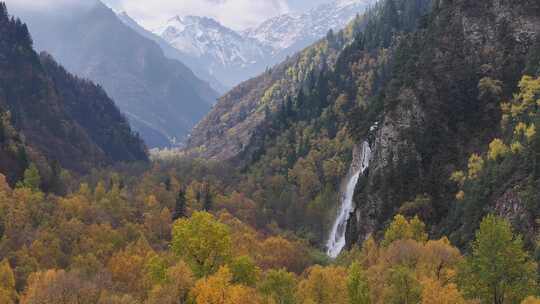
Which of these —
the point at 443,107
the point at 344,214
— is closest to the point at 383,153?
the point at 443,107

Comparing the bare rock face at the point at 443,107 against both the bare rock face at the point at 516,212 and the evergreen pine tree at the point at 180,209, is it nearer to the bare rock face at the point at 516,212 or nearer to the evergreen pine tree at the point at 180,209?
the bare rock face at the point at 516,212

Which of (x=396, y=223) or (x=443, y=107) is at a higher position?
(x=443, y=107)

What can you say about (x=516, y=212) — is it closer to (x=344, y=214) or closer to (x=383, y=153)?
(x=383, y=153)

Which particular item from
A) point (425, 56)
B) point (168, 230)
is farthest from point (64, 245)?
point (425, 56)

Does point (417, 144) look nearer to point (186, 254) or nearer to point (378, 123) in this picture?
point (378, 123)

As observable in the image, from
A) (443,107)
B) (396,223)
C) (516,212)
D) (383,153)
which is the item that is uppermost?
(443,107)

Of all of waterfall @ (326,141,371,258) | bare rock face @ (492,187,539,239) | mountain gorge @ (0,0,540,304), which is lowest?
waterfall @ (326,141,371,258)

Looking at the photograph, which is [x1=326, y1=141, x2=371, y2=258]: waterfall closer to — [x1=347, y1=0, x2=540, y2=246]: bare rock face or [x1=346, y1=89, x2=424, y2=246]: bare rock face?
[x1=346, y1=89, x2=424, y2=246]: bare rock face

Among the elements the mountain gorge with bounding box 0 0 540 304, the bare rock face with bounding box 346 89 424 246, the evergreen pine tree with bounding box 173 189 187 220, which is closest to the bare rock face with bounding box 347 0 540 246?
the bare rock face with bounding box 346 89 424 246

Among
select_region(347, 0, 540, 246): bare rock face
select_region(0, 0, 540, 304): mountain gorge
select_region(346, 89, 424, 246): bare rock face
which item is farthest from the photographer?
select_region(346, 89, 424, 246): bare rock face

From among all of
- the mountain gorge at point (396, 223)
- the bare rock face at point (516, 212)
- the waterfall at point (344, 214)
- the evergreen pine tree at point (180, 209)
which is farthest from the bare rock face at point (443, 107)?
the evergreen pine tree at point (180, 209)

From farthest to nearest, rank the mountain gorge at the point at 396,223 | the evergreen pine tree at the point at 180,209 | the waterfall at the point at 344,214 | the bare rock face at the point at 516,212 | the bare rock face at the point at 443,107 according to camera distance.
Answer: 1. the evergreen pine tree at the point at 180,209
2. the waterfall at the point at 344,214
3. the bare rock face at the point at 443,107
4. the bare rock face at the point at 516,212
5. the mountain gorge at the point at 396,223

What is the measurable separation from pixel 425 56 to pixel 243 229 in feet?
227

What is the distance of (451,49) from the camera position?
175750 mm
